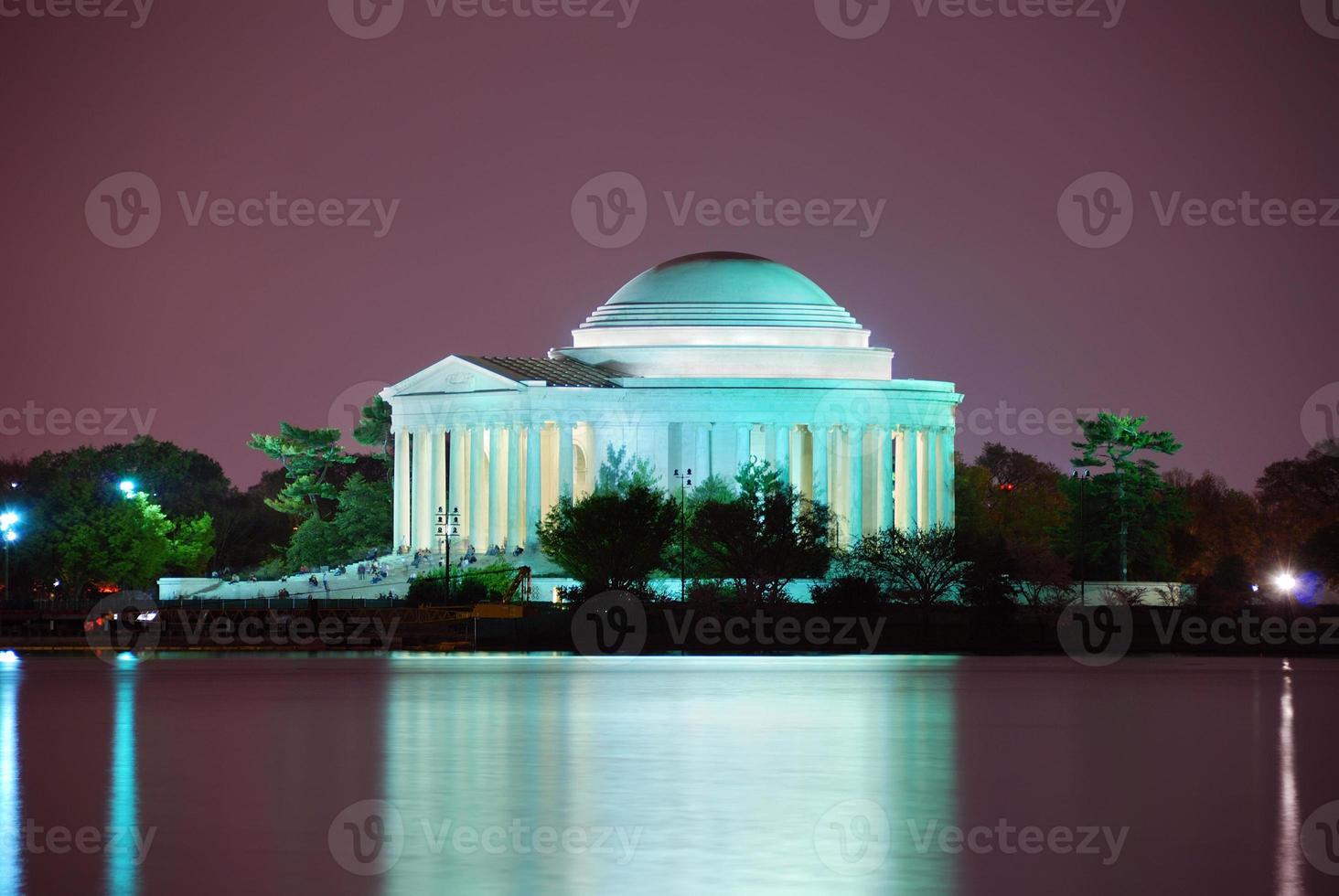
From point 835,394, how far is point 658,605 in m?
49.5

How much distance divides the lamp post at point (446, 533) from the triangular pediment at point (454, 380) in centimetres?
707

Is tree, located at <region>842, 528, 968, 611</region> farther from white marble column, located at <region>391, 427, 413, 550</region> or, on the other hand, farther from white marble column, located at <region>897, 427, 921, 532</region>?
white marble column, located at <region>391, 427, 413, 550</region>

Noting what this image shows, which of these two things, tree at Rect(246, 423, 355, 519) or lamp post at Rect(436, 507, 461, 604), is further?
tree at Rect(246, 423, 355, 519)

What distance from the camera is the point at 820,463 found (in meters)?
151

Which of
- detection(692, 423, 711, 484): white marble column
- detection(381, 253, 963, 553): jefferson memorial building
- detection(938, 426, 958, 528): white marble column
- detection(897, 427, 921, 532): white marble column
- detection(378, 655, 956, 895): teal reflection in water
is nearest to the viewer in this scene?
detection(378, 655, 956, 895): teal reflection in water

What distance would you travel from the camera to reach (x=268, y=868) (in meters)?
27.6

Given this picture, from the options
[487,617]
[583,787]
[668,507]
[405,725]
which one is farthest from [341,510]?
[583,787]

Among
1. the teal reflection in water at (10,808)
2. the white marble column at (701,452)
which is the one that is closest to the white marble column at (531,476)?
the white marble column at (701,452)

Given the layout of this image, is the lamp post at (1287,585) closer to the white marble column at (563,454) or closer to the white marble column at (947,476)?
the white marble column at (947,476)

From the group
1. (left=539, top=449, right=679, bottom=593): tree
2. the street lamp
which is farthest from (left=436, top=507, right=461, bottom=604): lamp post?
the street lamp

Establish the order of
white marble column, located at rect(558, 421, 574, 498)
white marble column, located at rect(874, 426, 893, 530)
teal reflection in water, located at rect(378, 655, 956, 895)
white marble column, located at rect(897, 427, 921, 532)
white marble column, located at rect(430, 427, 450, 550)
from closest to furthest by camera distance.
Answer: teal reflection in water, located at rect(378, 655, 956, 895)
white marble column, located at rect(558, 421, 574, 498)
white marble column, located at rect(430, 427, 450, 550)
white marble column, located at rect(874, 426, 893, 530)
white marble column, located at rect(897, 427, 921, 532)

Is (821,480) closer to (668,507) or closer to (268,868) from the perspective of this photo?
(668,507)

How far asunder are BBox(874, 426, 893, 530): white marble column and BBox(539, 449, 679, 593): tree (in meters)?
28.7

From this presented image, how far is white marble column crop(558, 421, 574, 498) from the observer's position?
146 meters
